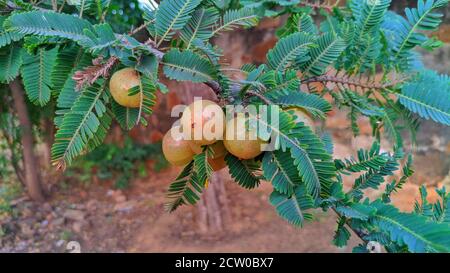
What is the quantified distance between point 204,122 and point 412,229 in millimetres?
287

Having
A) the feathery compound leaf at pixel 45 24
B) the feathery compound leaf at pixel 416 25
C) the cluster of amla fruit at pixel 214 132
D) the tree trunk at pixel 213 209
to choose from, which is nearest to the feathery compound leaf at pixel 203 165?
the cluster of amla fruit at pixel 214 132

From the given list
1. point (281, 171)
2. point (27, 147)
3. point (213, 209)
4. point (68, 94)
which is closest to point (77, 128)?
point (68, 94)

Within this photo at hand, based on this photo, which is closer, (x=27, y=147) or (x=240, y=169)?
(x=240, y=169)

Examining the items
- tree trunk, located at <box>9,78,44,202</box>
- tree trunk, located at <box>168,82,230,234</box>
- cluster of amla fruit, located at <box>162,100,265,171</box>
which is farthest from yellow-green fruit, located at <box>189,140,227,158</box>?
tree trunk, located at <box>9,78,44,202</box>

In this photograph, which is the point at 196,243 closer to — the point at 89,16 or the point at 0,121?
the point at 0,121

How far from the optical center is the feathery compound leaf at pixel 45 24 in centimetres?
51

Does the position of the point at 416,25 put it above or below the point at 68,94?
above

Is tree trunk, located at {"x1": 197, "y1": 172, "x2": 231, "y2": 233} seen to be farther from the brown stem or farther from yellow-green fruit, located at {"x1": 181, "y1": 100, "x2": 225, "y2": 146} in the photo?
yellow-green fruit, located at {"x1": 181, "y1": 100, "x2": 225, "y2": 146}

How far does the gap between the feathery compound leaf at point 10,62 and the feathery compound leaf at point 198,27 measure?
0.28m

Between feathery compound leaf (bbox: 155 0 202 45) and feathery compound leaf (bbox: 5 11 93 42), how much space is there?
9cm

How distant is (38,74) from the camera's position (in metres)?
0.65

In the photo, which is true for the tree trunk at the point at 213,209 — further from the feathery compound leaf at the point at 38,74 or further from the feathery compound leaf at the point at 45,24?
the feathery compound leaf at the point at 45,24

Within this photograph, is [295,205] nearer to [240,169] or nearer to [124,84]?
[240,169]
